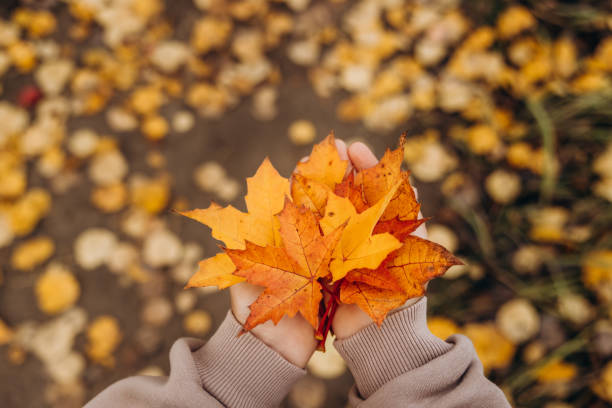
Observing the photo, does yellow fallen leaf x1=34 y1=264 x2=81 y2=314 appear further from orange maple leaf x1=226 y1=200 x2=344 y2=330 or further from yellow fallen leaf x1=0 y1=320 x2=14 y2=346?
orange maple leaf x1=226 y1=200 x2=344 y2=330

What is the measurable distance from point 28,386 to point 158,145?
0.90m

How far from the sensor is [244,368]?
34.2 inches

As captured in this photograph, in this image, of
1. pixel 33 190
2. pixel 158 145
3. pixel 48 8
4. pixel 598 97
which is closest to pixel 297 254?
pixel 158 145

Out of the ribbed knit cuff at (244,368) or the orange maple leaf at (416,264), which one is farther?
the ribbed knit cuff at (244,368)

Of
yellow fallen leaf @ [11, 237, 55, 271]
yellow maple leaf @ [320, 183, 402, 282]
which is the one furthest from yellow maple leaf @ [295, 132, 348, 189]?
yellow fallen leaf @ [11, 237, 55, 271]

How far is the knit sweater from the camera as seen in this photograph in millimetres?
780

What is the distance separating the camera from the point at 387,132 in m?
1.43

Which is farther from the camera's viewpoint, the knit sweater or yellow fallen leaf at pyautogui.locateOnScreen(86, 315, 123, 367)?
yellow fallen leaf at pyautogui.locateOnScreen(86, 315, 123, 367)

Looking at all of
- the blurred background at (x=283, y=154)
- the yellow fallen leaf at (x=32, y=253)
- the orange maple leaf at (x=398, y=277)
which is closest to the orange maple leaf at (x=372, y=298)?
the orange maple leaf at (x=398, y=277)

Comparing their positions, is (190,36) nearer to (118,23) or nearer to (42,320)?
(118,23)

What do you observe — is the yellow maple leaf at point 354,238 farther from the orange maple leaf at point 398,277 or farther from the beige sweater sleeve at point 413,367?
the beige sweater sleeve at point 413,367

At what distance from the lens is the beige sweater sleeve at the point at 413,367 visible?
2.53 ft

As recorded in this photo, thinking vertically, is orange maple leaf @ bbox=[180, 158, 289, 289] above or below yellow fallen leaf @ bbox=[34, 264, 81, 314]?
above

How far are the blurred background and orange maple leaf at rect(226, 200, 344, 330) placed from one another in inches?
22.7
